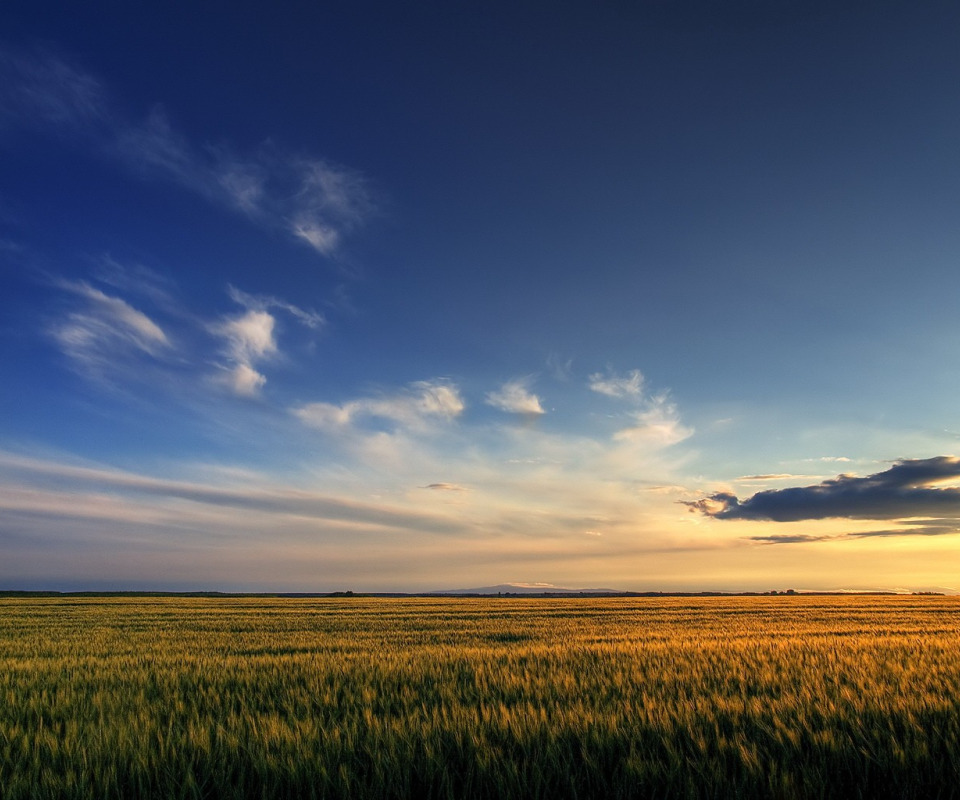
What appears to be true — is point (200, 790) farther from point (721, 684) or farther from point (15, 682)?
point (15, 682)

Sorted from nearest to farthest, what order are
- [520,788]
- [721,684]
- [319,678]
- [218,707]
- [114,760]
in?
1. [520,788]
2. [114,760]
3. [218,707]
4. [721,684]
5. [319,678]

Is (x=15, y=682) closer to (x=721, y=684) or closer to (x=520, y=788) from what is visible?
Answer: (x=520, y=788)

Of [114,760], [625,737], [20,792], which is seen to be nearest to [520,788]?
[625,737]

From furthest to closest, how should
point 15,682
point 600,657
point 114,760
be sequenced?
1. point 600,657
2. point 15,682
3. point 114,760

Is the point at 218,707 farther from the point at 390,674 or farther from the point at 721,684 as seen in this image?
the point at 721,684

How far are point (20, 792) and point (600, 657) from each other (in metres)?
8.21

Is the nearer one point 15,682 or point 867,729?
point 867,729

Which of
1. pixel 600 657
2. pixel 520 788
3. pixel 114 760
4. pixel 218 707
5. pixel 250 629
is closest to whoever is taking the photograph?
pixel 520 788

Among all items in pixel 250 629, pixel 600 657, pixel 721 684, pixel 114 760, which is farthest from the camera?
pixel 250 629

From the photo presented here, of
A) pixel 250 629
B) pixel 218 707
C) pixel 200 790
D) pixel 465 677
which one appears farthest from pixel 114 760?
pixel 250 629

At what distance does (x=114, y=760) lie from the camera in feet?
11.7

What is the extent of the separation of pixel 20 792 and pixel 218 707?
285 cm

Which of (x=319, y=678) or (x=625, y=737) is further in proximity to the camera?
(x=319, y=678)

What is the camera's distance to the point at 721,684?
21.2 ft
